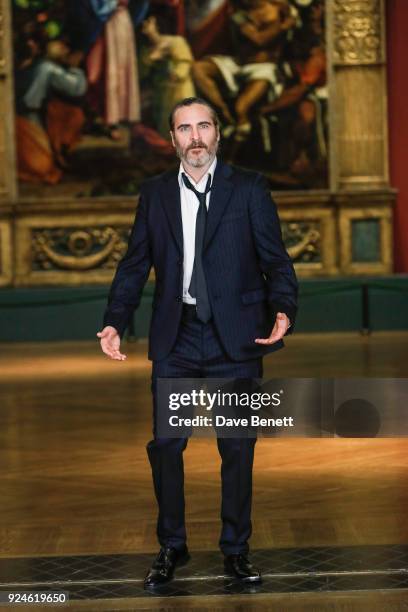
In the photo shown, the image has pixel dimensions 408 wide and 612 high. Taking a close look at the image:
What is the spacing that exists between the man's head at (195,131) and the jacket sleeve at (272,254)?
26cm

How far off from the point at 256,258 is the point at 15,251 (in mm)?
14054

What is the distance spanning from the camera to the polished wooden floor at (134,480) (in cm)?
650

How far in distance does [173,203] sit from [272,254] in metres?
0.42

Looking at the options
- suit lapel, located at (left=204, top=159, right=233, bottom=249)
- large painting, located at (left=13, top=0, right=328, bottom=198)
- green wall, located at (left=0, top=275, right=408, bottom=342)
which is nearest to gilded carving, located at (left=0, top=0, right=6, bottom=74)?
large painting, located at (left=13, top=0, right=328, bottom=198)

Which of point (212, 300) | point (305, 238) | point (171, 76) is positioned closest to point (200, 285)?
point (212, 300)

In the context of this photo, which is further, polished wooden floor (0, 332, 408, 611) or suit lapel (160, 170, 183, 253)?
polished wooden floor (0, 332, 408, 611)

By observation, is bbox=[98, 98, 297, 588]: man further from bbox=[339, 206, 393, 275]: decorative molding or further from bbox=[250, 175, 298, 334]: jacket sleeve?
bbox=[339, 206, 393, 275]: decorative molding

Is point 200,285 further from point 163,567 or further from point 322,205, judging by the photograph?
point 322,205

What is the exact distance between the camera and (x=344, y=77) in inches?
747

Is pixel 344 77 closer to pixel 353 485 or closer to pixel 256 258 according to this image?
pixel 353 485

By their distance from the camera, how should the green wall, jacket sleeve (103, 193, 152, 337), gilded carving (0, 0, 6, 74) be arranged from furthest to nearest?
gilded carving (0, 0, 6, 74), the green wall, jacket sleeve (103, 193, 152, 337)

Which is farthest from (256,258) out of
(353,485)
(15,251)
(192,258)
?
(15,251)

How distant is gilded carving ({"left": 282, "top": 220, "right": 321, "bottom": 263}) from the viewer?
62.8ft

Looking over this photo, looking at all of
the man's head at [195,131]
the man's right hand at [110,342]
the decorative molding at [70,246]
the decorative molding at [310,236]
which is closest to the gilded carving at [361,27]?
the decorative molding at [310,236]
